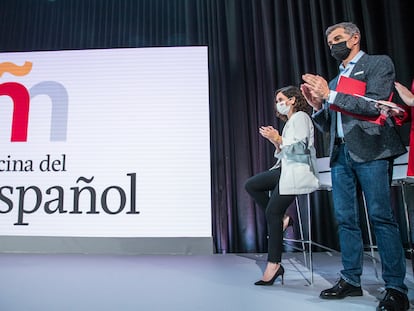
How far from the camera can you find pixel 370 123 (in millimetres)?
1228

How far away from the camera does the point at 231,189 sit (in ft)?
9.87

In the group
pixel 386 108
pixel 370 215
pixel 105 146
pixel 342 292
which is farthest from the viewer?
pixel 105 146

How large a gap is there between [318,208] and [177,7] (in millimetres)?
2428

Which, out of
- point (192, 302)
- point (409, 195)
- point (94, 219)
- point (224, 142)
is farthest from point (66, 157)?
point (409, 195)

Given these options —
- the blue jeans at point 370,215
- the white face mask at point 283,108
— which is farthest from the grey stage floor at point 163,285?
the white face mask at point 283,108

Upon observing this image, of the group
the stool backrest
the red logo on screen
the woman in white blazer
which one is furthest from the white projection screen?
the woman in white blazer

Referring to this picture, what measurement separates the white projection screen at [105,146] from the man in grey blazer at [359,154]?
1.33 metres

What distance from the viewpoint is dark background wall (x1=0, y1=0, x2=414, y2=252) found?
2891 mm

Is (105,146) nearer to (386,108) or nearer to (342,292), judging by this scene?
(342,292)

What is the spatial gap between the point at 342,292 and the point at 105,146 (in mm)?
2006

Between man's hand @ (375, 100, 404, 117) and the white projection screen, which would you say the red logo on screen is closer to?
the white projection screen

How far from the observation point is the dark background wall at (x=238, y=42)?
9.48 ft

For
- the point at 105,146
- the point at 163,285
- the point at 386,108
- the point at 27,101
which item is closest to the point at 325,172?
the point at 386,108

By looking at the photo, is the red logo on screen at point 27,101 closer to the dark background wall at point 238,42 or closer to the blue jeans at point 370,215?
the dark background wall at point 238,42
